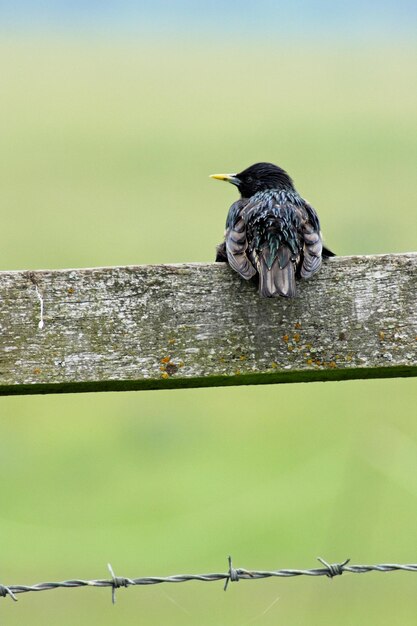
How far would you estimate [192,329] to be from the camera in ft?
11.0

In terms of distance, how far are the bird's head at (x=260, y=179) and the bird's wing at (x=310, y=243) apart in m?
1.06

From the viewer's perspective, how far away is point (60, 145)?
43.8 metres

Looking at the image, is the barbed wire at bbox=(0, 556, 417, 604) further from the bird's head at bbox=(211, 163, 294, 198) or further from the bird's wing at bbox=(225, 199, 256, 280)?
the bird's head at bbox=(211, 163, 294, 198)

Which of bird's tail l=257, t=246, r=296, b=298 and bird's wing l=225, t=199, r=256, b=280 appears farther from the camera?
bird's wing l=225, t=199, r=256, b=280

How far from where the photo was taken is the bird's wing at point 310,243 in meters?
3.61

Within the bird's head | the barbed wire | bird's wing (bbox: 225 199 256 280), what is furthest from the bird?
the barbed wire

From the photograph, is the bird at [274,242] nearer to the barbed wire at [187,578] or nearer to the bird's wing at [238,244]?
the bird's wing at [238,244]

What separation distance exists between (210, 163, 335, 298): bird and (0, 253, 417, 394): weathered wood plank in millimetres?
78

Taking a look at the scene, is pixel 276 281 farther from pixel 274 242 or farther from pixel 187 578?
pixel 187 578

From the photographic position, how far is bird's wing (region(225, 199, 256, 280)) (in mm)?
3515

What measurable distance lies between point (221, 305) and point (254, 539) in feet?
54.2

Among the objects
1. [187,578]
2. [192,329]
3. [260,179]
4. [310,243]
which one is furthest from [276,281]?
[260,179]

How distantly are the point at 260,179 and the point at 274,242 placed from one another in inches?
69.5

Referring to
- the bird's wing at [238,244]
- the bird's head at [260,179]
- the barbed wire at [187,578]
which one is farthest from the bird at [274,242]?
the barbed wire at [187,578]
